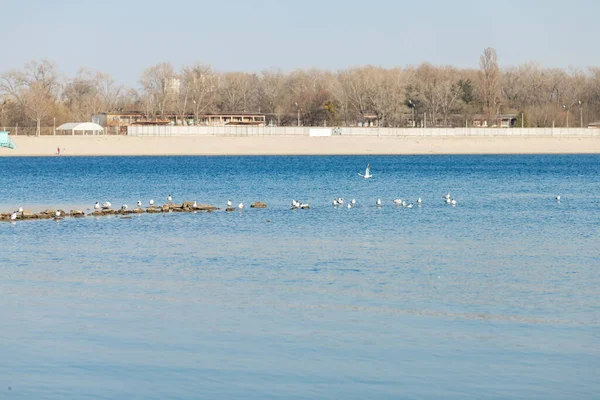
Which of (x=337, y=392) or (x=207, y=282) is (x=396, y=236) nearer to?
(x=207, y=282)

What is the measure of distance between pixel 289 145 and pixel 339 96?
34.5m

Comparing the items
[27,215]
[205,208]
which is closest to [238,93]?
A: [205,208]

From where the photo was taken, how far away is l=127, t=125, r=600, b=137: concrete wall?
369 ft

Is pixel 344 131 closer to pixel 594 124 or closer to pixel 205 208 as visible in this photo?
pixel 594 124

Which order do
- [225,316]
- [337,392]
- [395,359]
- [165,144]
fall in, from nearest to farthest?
[337,392]
[395,359]
[225,316]
[165,144]

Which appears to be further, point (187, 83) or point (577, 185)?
point (187, 83)

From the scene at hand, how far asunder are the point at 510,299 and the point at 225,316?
515cm

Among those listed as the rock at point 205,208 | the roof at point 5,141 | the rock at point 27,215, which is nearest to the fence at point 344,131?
the roof at point 5,141

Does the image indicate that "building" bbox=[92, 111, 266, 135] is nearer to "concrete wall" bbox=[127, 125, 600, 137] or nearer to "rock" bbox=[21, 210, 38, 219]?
"concrete wall" bbox=[127, 125, 600, 137]

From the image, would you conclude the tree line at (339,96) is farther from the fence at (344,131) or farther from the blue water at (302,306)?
the blue water at (302,306)

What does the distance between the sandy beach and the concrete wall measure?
98 cm

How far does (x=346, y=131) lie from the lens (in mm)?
114250

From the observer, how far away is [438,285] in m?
18.8

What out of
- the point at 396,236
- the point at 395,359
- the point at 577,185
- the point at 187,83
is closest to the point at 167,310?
the point at 395,359
